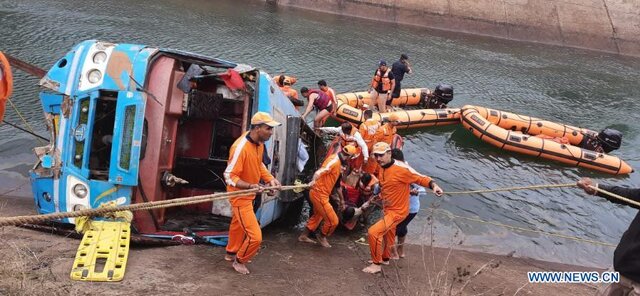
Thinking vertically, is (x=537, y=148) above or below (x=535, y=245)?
above

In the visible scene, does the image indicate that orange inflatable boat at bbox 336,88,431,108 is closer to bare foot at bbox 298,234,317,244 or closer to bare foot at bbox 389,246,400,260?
bare foot at bbox 298,234,317,244

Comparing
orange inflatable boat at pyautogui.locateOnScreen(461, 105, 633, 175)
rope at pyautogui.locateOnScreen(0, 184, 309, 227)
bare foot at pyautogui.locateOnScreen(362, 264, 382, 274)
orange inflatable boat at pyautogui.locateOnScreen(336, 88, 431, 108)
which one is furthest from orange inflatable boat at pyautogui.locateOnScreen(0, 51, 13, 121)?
orange inflatable boat at pyautogui.locateOnScreen(461, 105, 633, 175)

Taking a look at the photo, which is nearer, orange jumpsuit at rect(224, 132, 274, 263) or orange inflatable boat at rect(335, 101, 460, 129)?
orange jumpsuit at rect(224, 132, 274, 263)

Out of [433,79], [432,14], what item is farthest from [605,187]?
[432,14]

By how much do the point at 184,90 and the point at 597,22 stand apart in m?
27.1

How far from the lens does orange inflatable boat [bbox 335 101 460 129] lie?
12312 mm

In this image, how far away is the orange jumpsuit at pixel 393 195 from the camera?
5.78 meters

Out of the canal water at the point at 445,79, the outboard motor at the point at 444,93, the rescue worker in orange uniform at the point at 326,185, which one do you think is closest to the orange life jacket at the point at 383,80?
the canal water at the point at 445,79

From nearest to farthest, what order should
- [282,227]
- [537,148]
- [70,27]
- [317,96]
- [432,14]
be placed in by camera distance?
[282,227] → [317,96] → [537,148] → [70,27] → [432,14]

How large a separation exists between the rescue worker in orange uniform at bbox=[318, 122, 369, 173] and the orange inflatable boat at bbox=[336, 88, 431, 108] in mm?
4797

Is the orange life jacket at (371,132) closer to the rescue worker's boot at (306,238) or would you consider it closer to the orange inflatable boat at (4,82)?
the rescue worker's boot at (306,238)

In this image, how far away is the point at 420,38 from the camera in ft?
76.3

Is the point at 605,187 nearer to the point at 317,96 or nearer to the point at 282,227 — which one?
the point at 282,227

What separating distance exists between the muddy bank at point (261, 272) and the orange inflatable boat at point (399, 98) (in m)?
6.17
